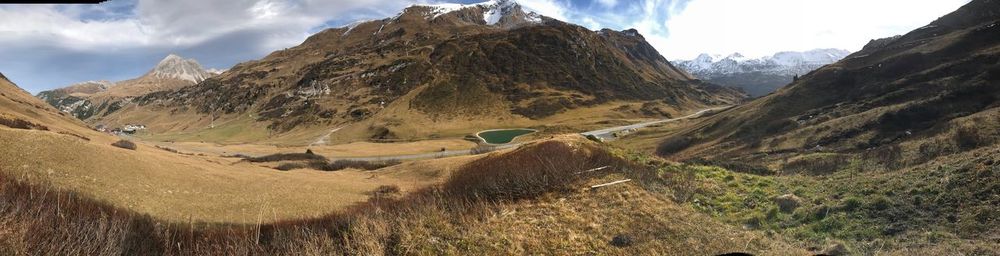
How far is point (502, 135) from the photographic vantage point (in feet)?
576

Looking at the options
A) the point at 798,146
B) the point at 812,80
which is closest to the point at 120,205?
the point at 798,146

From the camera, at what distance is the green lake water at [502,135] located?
527 ft

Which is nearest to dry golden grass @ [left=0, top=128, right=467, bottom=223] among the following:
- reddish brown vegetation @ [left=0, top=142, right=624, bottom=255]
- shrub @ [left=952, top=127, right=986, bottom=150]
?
reddish brown vegetation @ [left=0, top=142, right=624, bottom=255]

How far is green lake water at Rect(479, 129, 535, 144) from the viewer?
527 ft

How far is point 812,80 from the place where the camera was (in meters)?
123

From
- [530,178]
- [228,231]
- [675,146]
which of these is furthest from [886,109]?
[228,231]

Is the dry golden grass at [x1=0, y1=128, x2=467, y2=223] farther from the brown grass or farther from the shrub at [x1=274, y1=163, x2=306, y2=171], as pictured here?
the shrub at [x1=274, y1=163, x2=306, y2=171]

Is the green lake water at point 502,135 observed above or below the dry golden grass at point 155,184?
below

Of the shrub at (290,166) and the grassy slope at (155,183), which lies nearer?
the grassy slope at (155,183)

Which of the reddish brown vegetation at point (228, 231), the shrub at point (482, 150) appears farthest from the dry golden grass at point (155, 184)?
the shrub at point (482, 150)

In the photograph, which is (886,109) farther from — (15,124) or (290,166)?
(15,124)

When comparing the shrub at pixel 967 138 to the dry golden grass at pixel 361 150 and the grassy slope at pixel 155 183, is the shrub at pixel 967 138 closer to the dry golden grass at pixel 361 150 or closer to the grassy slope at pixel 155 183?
the grassy slope at pixel 155 183

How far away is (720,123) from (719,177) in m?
92.8

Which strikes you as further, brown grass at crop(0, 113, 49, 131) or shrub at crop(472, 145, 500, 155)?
shrub at crop(472, 145, 500, 155)
